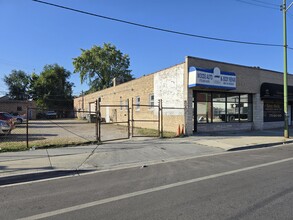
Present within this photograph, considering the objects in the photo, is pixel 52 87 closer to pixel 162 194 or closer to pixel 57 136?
pixel 57 136

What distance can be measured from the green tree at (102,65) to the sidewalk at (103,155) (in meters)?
44.2

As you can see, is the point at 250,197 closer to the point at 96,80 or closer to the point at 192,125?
the point at 192,125

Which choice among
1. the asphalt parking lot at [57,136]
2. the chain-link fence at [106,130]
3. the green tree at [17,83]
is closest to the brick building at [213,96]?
the chain-link fence at [106,130]

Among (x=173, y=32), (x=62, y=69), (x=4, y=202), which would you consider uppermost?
(x=62, y=69)

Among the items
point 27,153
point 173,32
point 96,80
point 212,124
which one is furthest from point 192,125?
point 96,80

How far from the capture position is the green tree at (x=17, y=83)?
68250 millimetres

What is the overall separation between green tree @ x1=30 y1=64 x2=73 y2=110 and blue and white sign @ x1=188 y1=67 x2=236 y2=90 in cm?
4441

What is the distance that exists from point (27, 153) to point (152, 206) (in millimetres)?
7396

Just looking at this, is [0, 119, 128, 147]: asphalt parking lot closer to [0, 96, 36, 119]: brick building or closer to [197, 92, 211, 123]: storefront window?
[197, 92, 211, 123]: storefront window

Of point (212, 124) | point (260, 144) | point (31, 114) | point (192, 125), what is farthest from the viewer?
point (31, 114)

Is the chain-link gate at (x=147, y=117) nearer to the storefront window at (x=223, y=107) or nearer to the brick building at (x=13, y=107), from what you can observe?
the storefront window at (x=223, y=107)

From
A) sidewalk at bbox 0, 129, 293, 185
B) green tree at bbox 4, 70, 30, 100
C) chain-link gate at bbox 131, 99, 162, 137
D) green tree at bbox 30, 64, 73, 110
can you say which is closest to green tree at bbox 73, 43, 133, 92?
green tree at bbox 30, 64, 73, 110

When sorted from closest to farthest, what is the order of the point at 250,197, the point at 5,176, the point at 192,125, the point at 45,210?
the point at 45,210 → the point at 250,197 → the point at 5,176 → the point at 192,125

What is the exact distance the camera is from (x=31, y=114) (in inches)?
2158
